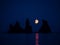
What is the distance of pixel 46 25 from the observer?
20.3ft

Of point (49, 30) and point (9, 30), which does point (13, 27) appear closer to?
point (9, 30)

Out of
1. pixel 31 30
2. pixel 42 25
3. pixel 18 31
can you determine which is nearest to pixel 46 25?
pixel 42 25

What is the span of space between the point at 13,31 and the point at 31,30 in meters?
0.68

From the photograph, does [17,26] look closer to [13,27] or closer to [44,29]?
[13,27]

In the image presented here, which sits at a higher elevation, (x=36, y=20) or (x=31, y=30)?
(x=36, y=20)

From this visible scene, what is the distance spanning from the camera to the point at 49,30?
6.22 meters

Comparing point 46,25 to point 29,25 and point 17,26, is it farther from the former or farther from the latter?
point 17,26

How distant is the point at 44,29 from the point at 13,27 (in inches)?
45.6

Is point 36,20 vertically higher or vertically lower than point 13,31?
higher

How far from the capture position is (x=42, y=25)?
246 inches

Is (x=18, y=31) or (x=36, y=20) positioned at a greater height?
(x=36, y=20)

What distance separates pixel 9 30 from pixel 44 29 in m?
1.31

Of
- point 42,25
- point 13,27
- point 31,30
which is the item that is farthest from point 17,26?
point 42,25

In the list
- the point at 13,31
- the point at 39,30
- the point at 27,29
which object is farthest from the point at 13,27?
the point at 39,30
